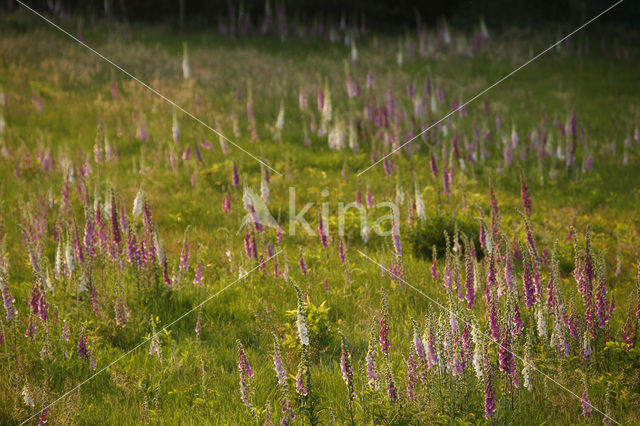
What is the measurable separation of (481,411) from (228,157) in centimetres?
784

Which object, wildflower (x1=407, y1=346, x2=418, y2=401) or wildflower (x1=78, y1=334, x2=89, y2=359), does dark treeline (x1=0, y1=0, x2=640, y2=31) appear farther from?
wildflower (x1=407, y1=346, x2=418, y2=401)

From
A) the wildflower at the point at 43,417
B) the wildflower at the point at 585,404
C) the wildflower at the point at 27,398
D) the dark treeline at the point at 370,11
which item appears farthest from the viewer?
the dark treeline at the point at 370,11

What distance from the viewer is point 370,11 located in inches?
1089

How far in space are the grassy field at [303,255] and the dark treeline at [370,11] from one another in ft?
29.6

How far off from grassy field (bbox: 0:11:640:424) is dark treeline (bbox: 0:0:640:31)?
902 centimetres

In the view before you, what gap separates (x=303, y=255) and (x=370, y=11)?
78.9ft

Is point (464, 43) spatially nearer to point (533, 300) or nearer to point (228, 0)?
point (228, 0)

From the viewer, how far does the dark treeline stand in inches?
1008

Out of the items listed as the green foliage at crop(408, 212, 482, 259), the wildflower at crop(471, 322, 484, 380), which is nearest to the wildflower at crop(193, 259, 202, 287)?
the green foliage at crop(408, 212, 482, 259)

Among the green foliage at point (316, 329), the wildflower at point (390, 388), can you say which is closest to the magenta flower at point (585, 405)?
the wildflower at point (390, 388)

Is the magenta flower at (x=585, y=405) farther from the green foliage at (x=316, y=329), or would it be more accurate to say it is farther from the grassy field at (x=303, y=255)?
the green foliage at (x=316, y=329)

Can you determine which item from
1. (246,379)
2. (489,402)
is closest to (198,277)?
(246,379)

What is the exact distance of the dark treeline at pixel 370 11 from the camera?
25.6 m

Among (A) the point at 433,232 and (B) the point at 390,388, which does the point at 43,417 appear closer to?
(B) the point at 390,388
